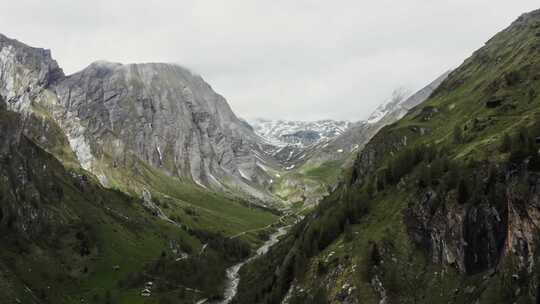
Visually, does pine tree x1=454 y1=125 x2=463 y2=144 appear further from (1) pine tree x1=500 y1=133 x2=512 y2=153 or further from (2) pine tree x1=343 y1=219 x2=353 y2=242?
Answer: (2) pine tree x1=343 y1=219 x2=353 y2=242

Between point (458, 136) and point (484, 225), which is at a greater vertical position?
point (458, 136)

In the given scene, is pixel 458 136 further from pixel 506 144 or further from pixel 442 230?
pixel 442 230

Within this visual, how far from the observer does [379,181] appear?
14812cm

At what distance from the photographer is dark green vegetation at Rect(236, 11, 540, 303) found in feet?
265

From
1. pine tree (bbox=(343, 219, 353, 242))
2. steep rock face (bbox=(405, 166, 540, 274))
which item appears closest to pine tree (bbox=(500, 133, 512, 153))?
steep rock face (bbox=(405, 166, 540, 274))

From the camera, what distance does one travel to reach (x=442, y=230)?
99938 millimetres

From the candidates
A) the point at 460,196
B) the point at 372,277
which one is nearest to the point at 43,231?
the point at 372,277

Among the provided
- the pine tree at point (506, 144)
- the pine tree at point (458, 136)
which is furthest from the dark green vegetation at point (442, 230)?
the pine tree at point (458, 136)

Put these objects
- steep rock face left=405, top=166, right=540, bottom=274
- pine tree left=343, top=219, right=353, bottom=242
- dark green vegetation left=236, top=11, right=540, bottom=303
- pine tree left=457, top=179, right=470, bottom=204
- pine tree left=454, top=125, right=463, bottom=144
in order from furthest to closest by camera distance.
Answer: pine tree left=454, top=125, right=463, bottom=144, pine tree left=343, top=219, right=353, bottom=242, pine tree left=457, top=179, right=470, bottom=204, dark green vegetation left=236, top=11, right=540, bottom=303, steep rock face left=405, top=166, right=540, bottom=274

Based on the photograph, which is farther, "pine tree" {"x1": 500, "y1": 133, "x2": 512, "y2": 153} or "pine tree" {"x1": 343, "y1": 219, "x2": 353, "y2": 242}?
"pine tree" {"x1": 343, "y1": 219, "x2": 353, "y2": 242}

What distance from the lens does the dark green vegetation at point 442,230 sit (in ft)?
265

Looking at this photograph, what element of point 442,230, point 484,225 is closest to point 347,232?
point 442,230

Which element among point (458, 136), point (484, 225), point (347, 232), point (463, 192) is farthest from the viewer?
point (458, 136)

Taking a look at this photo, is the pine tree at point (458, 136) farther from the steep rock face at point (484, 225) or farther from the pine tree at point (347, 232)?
the steep rock face at point (484, 225)
